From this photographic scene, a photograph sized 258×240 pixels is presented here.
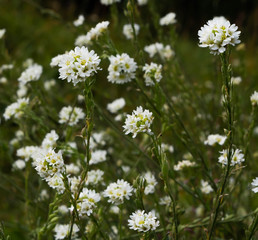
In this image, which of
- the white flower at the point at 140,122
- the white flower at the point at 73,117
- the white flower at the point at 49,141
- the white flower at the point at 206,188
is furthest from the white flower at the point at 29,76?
the white flower at the point at 206,188

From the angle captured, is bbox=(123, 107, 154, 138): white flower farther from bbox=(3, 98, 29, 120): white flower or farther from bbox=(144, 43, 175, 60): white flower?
bbox=(144, 43, 175, 60): white flower

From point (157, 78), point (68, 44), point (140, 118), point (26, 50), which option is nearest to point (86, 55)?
point (140, 118)

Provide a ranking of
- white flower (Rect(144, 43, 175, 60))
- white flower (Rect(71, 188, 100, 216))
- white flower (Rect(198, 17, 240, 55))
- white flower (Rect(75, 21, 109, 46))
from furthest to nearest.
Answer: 1. white flower (Rect(144, 43, 175, 60))
2. white flower (Rect(75, 21, 109, 46))
3. white flower (Rect(71, 188, 100, 216))
4. white flower (Rect(198, 17, 240, 55))

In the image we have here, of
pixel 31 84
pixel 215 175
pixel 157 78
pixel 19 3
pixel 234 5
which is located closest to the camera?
pixel 157 78

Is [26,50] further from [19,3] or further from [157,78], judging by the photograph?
[157,78]

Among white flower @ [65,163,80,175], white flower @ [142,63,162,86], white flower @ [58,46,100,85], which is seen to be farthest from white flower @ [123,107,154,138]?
white flower @ [65,163,80,175]

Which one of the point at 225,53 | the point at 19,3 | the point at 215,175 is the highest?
the point at 19,3

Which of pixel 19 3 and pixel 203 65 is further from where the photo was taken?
pixel 19 3
